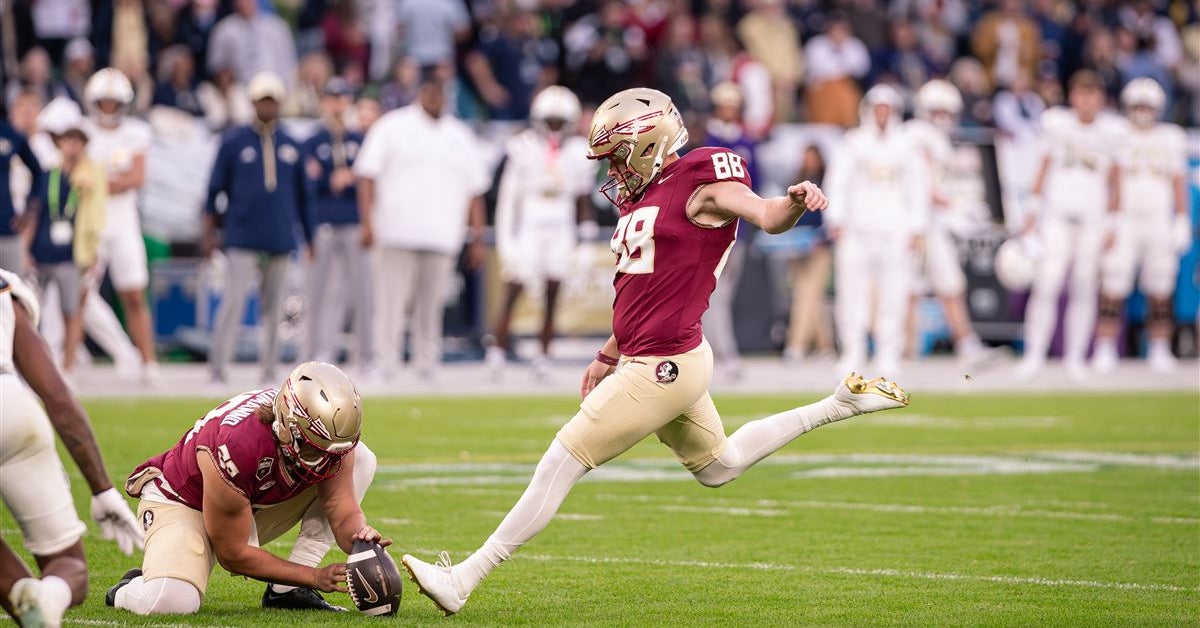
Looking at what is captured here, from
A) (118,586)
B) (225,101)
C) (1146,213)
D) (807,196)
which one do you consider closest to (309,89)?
(225,101)

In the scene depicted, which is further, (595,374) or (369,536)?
(595,374)

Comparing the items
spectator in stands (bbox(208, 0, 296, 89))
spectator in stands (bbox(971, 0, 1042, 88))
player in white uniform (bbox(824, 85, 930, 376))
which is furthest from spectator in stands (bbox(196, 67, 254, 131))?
spectator in stands (bbox(971, 0, 1042, 88))

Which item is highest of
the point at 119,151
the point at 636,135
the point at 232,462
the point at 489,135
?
the point at 489,135

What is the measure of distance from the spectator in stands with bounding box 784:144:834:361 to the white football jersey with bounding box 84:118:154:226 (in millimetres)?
5722

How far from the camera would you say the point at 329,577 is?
4.99 m

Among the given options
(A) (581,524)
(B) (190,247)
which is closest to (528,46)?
(B) (190,247)

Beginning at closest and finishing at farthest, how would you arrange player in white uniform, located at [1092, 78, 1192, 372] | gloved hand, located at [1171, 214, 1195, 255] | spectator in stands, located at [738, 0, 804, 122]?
player in white uniform, located at [1092, 78, 1192, 372] → gloved hand, located at [1171, 214, 1195, 255] → spectator in stands, located at [738, 0, 804, 122]

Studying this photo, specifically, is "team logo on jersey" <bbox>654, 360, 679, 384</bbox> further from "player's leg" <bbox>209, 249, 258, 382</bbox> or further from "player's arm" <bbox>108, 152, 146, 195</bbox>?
"player's arm" <bbox>108, 152, 146, 195</bbox>

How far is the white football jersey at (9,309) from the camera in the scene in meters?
4.31

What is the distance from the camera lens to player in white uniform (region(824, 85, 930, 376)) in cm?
1387

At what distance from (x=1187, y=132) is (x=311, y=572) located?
15.7m

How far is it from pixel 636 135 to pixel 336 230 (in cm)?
846

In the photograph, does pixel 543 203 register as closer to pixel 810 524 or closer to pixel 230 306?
pixel 230 306

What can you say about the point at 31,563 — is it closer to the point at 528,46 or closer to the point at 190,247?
the point at 190,247
